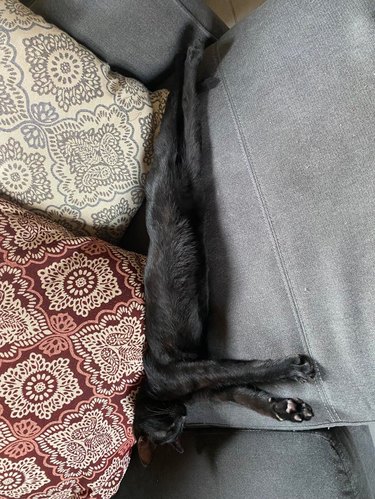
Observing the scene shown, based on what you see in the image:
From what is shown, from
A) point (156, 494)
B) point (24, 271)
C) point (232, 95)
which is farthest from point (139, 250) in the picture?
point (156, 494)

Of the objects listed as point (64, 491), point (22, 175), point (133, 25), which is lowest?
point (64, 491)

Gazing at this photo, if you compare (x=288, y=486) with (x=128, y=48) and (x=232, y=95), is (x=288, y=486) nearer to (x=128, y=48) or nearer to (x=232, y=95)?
(x=232, y=95)

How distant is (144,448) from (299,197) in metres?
0.68

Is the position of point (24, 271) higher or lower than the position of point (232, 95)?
lower

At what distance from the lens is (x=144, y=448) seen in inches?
43.9

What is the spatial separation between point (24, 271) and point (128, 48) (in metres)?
0.61

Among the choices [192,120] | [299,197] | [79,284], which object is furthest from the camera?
[192,120]

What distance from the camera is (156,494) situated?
1160 mm

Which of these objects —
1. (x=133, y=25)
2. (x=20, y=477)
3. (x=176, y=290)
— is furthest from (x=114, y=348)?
(x=133, y=25)

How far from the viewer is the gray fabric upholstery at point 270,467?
3.14 ft

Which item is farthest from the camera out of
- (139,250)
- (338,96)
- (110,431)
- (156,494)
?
(139,250)

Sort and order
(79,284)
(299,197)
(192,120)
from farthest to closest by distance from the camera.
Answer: (192,120)
(79,284)
(299,197)

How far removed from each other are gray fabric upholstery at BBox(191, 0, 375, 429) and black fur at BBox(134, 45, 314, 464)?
0.16ft

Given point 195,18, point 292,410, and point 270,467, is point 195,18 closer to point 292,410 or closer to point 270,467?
point 292,410
